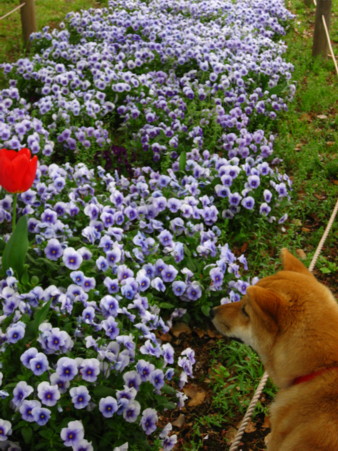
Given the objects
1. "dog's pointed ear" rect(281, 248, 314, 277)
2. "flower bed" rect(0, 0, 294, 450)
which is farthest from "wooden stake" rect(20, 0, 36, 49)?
"dog's pointed ear" rect(281, 248, 314, 277)

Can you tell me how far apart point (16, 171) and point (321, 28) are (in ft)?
24.5

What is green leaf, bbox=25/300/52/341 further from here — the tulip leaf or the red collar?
the red collar

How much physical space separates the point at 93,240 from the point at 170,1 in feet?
25.9

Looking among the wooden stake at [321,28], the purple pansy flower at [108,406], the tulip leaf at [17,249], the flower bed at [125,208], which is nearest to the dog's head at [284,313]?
the flower bed at [125,208]

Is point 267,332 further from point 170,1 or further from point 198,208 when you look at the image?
point 170,1

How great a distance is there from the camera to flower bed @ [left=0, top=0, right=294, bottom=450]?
265cm

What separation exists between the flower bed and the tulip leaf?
0.04 meters

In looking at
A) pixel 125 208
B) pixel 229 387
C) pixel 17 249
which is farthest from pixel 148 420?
pixel 125 208

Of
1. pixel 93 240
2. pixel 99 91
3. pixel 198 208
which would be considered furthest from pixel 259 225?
pixel 99 91

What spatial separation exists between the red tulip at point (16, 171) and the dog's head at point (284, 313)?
1.37m

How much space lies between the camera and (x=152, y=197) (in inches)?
169

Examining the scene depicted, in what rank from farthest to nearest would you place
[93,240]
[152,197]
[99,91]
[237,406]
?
[99,91] < [152,197] < [93,240] < [237,406]

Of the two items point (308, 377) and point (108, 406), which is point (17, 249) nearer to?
point (108, 406)

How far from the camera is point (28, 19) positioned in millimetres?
8016
